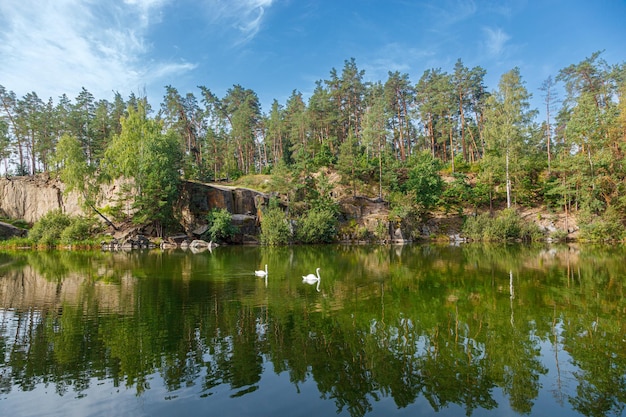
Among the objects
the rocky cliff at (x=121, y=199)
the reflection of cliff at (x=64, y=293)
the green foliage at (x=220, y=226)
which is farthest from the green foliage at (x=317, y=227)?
the reflection of cliff at (x=64, y=293)

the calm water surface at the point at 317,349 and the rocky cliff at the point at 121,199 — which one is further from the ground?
the rocky cliff at the point at 121,199

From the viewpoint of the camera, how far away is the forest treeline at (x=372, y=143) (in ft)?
146

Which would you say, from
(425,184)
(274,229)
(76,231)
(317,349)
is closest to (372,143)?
(425,184)

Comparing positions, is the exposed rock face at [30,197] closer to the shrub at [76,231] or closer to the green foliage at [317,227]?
the shrub at [76,231]

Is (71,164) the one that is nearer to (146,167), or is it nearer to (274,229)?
(146,167)

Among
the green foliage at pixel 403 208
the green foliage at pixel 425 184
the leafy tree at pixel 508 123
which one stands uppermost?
the leafy tree at pixel 508 123

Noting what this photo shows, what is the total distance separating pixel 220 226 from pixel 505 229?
3547cm

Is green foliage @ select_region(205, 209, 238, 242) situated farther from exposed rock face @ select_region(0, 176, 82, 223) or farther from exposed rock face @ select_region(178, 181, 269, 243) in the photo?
exposed rock face @ select_region(0, 176, 82, 223)

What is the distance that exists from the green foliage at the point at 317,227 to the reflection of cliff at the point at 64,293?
2823cm

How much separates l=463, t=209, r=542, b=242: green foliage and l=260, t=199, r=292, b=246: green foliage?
79.7 ft

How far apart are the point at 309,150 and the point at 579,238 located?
3904 cm

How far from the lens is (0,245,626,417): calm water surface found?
6.46 m

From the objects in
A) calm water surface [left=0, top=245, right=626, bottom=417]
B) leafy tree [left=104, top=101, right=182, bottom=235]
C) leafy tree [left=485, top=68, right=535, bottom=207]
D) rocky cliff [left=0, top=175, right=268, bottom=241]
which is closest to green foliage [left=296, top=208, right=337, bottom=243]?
rocky cliff [left=0, top=175, right=268, bottom=241]

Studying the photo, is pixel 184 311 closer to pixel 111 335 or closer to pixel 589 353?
pixel 111 335
